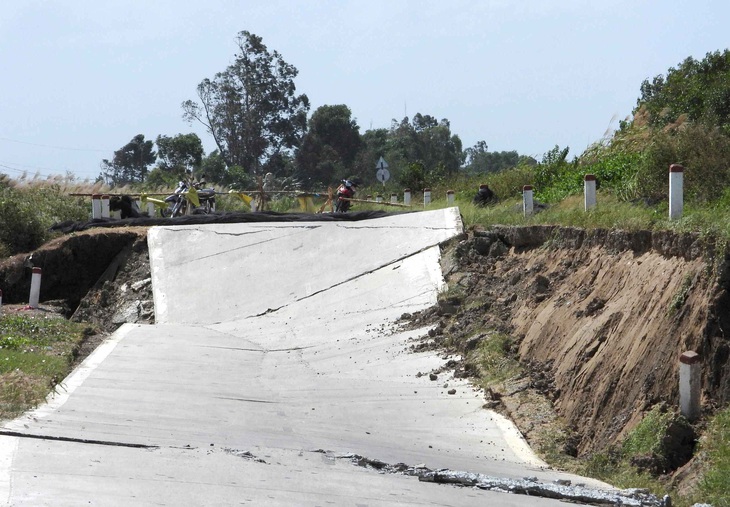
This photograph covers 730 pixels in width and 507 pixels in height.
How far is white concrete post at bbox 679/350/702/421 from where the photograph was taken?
848 cm

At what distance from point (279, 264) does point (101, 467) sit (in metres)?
13.2

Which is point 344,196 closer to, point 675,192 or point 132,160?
point 675,192

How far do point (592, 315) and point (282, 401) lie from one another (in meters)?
3.57

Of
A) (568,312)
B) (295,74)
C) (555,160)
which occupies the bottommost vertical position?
(568,312)

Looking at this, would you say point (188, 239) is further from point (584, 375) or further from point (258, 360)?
point (584, 375)

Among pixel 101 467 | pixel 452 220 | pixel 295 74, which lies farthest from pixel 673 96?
pixel 295 74

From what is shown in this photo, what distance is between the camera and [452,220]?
19.4 meters

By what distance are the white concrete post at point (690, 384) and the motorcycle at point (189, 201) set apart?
2136 cm

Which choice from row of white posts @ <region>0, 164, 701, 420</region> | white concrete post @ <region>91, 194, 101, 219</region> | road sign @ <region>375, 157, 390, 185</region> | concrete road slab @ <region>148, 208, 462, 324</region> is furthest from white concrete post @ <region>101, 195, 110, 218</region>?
road sign @ <region>375, 157, 390, 185</region>

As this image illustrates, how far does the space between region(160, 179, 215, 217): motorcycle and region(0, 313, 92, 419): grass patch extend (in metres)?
11.2

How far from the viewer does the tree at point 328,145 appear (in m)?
70.3

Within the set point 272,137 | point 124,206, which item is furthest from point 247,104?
point 124,206

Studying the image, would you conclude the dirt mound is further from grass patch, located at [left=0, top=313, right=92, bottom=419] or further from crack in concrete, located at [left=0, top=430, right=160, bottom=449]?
crack in concrete, located at [left=0, top=430, right=160, bottom=449]

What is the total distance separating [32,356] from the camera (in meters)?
12.5
